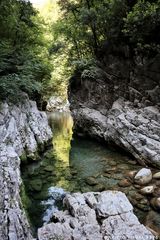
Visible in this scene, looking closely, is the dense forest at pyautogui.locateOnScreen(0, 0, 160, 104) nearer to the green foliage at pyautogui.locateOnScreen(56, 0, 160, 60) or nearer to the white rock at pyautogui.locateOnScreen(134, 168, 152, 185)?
the green foliage at pyautogui.locateOnScreen(56, 0, 160, 60)

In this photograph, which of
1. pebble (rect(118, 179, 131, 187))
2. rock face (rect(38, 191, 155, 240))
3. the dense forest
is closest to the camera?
rock face (rect(38, 191, 155, 240))

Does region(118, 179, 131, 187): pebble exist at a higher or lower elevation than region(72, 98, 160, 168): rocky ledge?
lower

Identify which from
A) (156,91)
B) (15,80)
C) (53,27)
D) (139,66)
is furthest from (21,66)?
(53,27)

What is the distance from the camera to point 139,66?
15.2m

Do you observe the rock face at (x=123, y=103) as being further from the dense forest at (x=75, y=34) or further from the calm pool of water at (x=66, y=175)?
the calm pool of water at (x=66, y=175)

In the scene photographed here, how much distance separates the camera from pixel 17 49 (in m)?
18.7

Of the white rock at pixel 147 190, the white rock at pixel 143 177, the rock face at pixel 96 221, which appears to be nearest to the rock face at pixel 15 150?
the rock face at pixel 96 221

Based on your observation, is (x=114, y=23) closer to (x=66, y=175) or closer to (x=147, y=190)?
(x=66, y=175)

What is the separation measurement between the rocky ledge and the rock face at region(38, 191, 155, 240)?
5198 millimetres

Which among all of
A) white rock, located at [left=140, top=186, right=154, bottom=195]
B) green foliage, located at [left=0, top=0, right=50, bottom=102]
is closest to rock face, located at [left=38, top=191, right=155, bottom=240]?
white rock, located at [left=140, top=186, right=154, bottom=195]

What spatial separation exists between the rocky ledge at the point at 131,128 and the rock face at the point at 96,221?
5198 mm

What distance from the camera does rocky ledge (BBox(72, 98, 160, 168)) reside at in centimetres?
1278

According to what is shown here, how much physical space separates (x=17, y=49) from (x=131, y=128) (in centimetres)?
1062

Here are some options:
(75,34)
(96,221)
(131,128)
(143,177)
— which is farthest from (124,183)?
(75,34)
